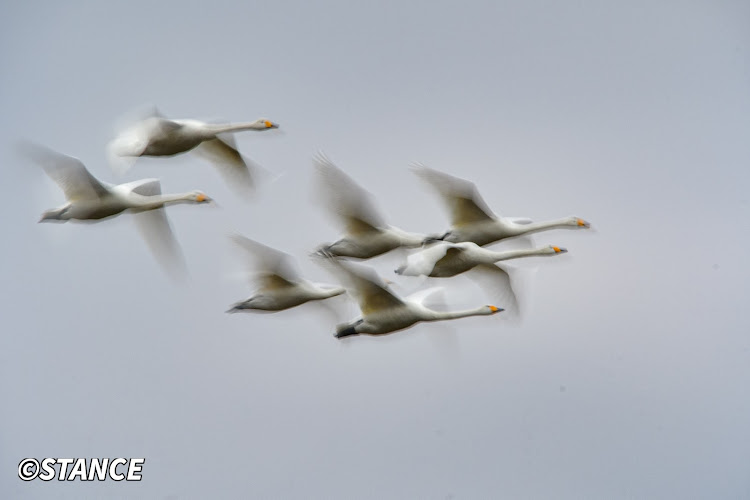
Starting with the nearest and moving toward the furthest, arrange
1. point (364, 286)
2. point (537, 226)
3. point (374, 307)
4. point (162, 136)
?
1. point (364, 286)
2. point (374, 307)
3. point (162, 136)
4. point (537, 226)

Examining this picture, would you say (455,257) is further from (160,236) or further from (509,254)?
(160,236)

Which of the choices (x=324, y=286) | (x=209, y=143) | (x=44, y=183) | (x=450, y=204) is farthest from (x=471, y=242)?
(x=44, y=183)

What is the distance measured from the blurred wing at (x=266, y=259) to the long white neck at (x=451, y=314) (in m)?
2.78

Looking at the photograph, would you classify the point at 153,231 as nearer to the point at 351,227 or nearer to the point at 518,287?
the point at 351,227

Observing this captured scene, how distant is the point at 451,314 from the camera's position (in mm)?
31969

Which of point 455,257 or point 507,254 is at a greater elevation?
point 455,257

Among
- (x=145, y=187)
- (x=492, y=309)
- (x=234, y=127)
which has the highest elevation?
(x=234, y=127)

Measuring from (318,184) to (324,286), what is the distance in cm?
256

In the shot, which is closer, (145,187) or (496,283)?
(145,187)

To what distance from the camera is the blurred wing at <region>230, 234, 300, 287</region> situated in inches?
A: 1245

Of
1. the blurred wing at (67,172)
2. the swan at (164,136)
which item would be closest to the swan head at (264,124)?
the swan at (164,136)

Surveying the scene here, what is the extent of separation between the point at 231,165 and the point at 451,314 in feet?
17.7

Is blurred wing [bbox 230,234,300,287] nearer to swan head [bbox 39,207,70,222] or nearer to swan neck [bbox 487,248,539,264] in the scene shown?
swan head [bbox 39,207,70,222]

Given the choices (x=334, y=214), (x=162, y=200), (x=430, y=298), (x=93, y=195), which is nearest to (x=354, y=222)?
(x=334, y=214)
